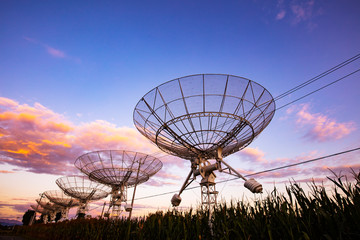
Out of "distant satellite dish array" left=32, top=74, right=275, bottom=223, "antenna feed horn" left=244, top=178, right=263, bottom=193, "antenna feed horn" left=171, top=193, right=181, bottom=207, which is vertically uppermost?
"distant satellite dish array" left=32, top=74, right=275, bottom=223

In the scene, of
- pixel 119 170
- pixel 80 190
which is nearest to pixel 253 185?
pixel 119 170

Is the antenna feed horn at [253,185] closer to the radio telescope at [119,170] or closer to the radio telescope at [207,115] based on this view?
the radio telescope at [207,115]

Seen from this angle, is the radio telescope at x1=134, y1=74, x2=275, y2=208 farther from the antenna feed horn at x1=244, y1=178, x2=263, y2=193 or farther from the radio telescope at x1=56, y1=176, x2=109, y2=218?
the radio telescope at x1=56, y1=176, x2=109, y2=218

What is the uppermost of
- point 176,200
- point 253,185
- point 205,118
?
point 205,118

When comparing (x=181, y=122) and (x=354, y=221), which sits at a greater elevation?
(x=181, y=122)

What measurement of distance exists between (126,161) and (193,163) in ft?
49.6

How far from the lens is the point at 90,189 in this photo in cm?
3994

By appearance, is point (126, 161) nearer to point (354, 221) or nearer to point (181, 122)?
point (181, 122)

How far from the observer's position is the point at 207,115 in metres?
13.8

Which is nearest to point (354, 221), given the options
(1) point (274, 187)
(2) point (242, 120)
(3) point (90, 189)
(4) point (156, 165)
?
(1) point (274, 187)

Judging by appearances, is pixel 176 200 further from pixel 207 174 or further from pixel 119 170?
pixel 119 170

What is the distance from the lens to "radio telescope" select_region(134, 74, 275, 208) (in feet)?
44.8

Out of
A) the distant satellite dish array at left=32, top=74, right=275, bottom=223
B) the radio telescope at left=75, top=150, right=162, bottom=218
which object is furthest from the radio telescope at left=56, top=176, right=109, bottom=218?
the distant satellite dish array at left=32, top=74, right=275, bottom=223

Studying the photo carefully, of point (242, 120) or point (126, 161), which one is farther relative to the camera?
point (126, 161)
